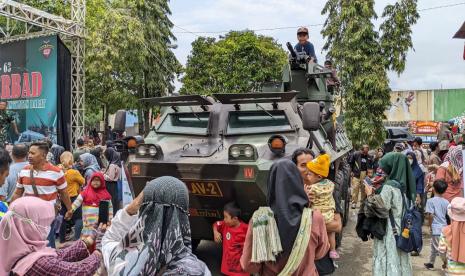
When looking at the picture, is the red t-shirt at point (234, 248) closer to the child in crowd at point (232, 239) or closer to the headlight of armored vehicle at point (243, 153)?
the child in crowd at point (232, 239)

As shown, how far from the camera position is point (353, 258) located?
6754 millimetres

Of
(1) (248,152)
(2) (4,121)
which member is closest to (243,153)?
(1) (248,152)

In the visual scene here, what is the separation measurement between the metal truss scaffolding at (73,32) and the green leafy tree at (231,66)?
11521 mm

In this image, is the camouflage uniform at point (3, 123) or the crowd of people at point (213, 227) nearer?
the crowd of people at point (213, 227)

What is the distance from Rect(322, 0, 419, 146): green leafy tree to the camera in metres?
16.7

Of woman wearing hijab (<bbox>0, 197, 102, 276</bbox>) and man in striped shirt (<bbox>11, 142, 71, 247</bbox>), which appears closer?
woman wearing hijab (<bbox>0, 197, 102, 276</bbox>)

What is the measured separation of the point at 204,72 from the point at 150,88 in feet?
16.9

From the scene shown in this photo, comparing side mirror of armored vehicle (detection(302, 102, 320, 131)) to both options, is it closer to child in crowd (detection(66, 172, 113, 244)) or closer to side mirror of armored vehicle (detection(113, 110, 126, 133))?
side mirror of armored vehicle (detection(113, 110, 126, 133))

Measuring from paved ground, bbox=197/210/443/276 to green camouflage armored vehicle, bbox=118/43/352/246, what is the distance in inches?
41.9

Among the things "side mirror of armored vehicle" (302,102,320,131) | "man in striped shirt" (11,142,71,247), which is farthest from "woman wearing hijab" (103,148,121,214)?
"side mirror of armored vehicle" (302,102,320,131)

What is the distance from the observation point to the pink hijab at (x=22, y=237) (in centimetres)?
250

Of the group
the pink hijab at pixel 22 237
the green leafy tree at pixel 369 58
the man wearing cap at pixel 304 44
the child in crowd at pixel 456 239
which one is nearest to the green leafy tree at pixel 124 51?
the green leafy tree at pixel 369 58

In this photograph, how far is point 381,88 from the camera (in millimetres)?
16750

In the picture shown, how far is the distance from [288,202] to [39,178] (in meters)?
3.39
